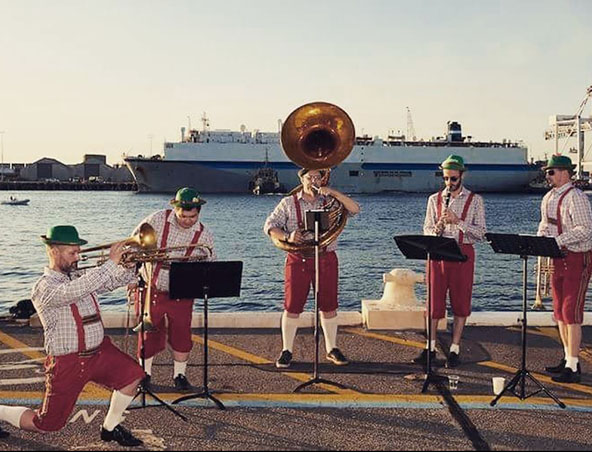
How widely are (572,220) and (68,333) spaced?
422 cm

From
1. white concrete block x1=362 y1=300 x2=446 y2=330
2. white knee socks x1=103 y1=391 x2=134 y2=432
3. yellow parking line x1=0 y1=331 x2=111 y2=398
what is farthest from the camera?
white concrete block x1=362 y1=300 x2=446 y2=330

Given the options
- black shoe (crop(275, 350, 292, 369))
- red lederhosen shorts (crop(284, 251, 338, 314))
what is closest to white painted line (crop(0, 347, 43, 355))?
black shoe (crop(275, 350, 292, 369))

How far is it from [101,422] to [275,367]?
5.95 ft

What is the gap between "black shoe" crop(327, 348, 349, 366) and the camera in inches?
235

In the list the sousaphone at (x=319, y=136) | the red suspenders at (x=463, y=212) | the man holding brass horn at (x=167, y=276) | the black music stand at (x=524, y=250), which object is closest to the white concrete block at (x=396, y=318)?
the red suspenders at (x=463, y=212)

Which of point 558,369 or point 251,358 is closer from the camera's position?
point 558,369

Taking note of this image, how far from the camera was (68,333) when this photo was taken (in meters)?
3.91

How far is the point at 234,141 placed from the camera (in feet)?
275

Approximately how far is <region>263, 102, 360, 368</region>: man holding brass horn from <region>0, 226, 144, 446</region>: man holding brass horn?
7.01ft

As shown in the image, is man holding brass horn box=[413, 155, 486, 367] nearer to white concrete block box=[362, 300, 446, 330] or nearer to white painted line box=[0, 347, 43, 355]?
white concrete block box=[362, 300, 446, 330]

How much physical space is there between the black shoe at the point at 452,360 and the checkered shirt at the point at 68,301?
3.37m

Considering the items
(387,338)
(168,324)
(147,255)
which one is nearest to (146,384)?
(168,324)

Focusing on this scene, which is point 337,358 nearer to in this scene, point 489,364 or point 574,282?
point 489,364

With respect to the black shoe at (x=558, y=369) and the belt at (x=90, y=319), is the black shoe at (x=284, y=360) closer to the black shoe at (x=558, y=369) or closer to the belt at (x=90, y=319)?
the belt at (x=90, y=319)
